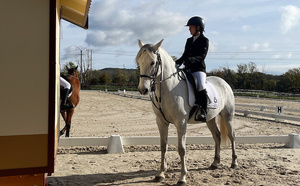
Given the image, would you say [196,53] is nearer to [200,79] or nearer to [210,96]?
[200,79]

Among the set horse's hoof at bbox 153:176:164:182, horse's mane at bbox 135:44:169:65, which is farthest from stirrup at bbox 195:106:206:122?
horse's mane at bbox 135:44:169:65

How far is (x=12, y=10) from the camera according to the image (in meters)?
2.75

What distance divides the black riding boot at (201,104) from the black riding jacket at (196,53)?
0.47 metres

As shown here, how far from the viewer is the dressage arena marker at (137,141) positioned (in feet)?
19.7

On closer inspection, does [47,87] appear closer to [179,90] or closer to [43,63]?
[43,63]

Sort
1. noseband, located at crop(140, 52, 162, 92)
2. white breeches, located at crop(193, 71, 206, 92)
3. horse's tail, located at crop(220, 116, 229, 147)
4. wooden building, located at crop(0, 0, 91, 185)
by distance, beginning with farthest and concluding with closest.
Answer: horse's tail, located at crop(220, 116, 229, 147), white breeches, located at crop(193, 71, 206, 92), noseband, located at crop(140, 52, 162, 92), wooden building, located at crop(0, 0, 91, 185)

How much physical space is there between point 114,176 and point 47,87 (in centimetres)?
228

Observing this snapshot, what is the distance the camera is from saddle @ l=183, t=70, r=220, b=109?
4419 millimetres

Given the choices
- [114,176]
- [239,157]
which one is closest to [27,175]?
[114,176]

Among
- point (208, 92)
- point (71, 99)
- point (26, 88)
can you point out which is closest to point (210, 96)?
point (208, 92)

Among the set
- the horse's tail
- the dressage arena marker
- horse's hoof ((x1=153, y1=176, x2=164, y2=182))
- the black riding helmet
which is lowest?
horse's hoof ((x1=153, y1=176, x2=164, y2=182))

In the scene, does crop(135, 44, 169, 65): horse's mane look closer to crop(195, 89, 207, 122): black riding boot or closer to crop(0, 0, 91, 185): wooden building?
crop(195, 89, 207, 122): black riding boot

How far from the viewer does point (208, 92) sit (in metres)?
4.79

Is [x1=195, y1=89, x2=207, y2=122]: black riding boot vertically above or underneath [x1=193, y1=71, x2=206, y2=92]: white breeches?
underneath
